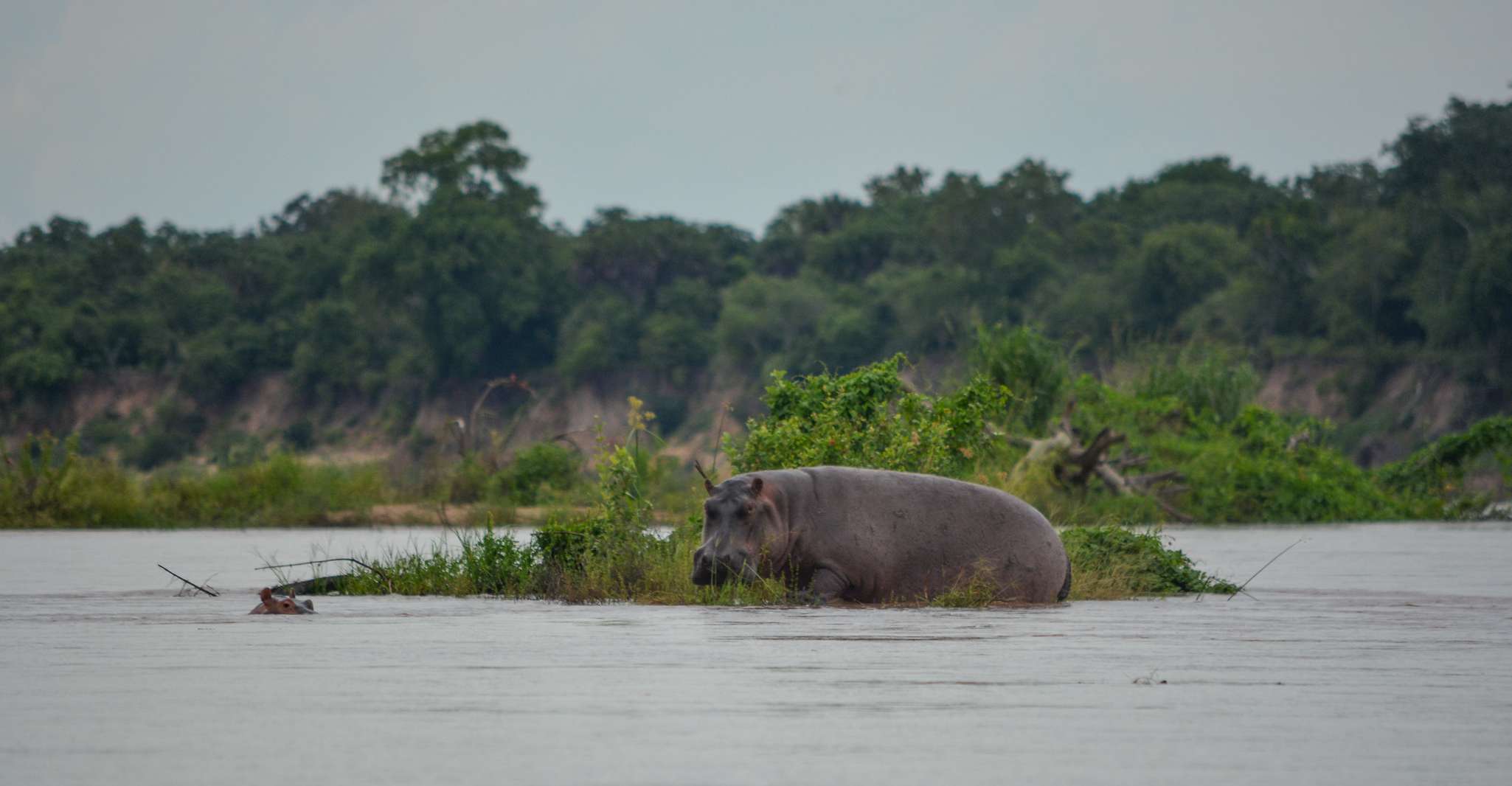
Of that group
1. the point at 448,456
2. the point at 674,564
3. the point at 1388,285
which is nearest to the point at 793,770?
the point at 674,564

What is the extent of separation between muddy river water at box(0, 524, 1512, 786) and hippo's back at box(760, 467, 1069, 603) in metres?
0.42

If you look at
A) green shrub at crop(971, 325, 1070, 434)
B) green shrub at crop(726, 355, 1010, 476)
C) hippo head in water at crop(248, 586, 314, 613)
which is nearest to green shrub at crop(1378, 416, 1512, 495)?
green shrub at crop(971, 325, 1070, 434)

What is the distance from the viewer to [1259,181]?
71.6 meters

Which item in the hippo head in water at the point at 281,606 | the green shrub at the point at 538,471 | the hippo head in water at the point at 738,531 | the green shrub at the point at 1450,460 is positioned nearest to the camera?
the hippo head in water at the point at 281,606

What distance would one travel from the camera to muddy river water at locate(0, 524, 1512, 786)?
5.17m

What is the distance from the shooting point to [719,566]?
11.0m

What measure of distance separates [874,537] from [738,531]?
907 mm

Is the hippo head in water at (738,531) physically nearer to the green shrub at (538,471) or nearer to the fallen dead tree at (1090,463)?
the fallen dead tree at (1090,463)

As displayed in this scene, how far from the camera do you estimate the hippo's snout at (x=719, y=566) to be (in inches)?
430

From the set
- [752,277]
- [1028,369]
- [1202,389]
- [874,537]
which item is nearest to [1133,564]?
[874,537]

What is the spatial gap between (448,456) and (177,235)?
22.8 metres

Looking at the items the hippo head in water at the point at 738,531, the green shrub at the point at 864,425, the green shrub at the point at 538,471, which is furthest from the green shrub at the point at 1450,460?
the hippo head in water at the point at 738,531

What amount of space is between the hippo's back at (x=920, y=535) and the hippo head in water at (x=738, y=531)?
254 mm

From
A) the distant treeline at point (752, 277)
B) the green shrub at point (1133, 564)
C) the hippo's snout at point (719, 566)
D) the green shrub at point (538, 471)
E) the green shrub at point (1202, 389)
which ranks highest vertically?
the distant treeline at point (752, 277)
